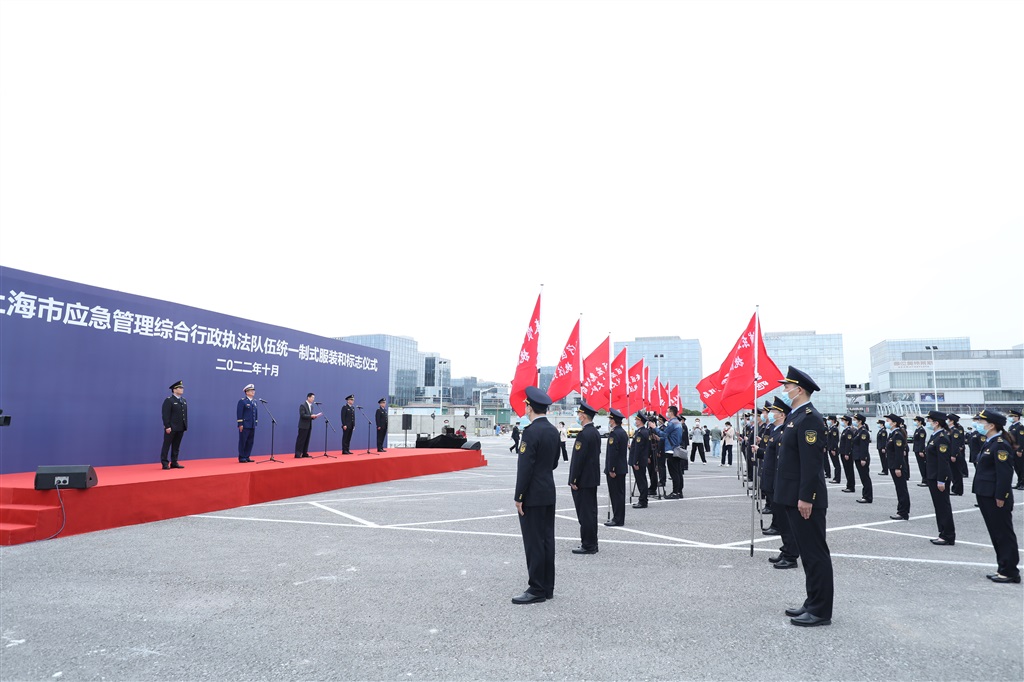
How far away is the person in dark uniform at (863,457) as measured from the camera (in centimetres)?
1187

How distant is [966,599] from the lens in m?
4.99

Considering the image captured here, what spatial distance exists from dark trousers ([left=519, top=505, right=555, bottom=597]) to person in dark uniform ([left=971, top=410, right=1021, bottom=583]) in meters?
4.37

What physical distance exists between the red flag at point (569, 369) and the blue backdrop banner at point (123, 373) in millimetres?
7333

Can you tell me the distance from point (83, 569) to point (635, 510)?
8.07 metres

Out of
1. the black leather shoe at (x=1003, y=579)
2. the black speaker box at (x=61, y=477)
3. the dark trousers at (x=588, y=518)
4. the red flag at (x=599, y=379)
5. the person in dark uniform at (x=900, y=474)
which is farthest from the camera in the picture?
the red flag at (x=599, y=379)

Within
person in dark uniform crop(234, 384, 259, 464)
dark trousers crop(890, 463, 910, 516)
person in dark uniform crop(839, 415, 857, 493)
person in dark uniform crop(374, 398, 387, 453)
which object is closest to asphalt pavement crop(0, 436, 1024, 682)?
dark trousers crop(890, 463, 910, 516)

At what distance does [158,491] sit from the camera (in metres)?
8.75

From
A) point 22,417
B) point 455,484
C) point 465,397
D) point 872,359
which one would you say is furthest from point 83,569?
point 465,397

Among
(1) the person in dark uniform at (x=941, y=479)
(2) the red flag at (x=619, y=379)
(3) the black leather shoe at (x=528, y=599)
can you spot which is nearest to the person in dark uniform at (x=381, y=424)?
(2) the red flag at (x=619, y=379)

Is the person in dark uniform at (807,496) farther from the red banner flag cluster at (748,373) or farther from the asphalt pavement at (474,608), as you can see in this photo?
the red banner flag cluster at (748,373)

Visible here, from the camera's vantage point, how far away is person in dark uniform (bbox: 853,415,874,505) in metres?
11.9

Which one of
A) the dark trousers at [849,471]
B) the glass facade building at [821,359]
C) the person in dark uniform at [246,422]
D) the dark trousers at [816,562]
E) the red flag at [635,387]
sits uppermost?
the glass facade building at [821,359]

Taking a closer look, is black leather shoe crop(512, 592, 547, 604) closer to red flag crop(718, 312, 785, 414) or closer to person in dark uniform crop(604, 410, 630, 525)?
person in dark uniform crop(604, 410, 630, 525)

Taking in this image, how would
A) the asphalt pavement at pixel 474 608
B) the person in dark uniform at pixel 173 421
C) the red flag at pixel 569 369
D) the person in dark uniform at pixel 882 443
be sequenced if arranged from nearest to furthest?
the asphalt pavement at pixel 474 608 < the person in dark uniform at pixel 173 421 < the person in dark uniform at pixel 882 443 < the red flag at pixel 569 369
